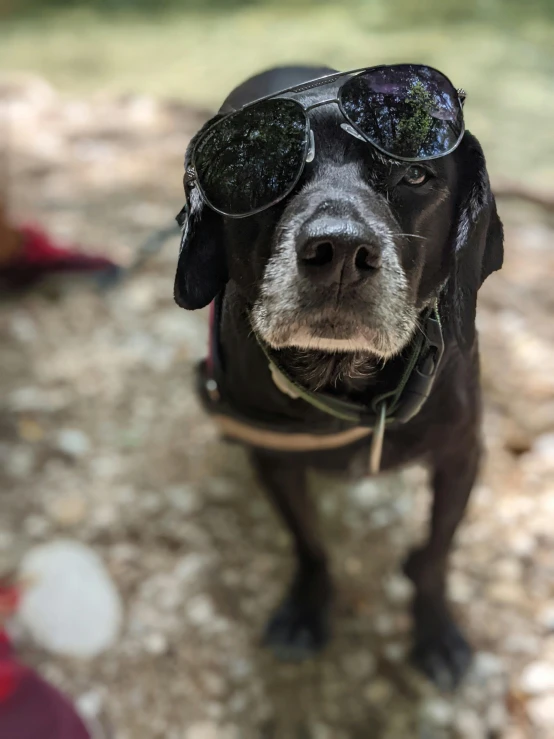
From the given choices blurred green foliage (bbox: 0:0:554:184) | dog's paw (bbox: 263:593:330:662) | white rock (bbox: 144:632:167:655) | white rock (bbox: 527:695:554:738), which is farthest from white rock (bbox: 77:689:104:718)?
blurred green foliage (bbox: 0:0:554:184)

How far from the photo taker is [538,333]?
2256 mm

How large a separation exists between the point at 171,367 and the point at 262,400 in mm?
1093

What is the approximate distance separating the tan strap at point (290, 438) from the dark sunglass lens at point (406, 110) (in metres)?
0.49

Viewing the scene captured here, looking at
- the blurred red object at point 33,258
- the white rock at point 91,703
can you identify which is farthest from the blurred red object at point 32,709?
the blurred red object at point 33,258

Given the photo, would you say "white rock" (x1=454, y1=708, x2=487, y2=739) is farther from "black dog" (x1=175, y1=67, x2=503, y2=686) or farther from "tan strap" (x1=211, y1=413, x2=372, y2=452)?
"tan strap" (x1=211, y1=413, x2=372, y2=452)

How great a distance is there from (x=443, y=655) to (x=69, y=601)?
0.88m

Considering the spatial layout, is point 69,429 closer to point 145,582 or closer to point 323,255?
point 145,582

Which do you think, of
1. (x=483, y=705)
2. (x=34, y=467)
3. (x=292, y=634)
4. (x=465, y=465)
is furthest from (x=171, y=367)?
(x=483, y=705)

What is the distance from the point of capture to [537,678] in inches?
57.7

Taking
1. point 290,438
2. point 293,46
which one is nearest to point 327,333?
point 290,438

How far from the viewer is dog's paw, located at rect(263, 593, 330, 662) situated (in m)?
1.58

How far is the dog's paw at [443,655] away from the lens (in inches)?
59.1

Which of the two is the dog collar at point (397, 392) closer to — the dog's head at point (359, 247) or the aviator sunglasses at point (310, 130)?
the dog's head at point (359, 247)

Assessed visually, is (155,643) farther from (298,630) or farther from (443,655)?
(443,655)
